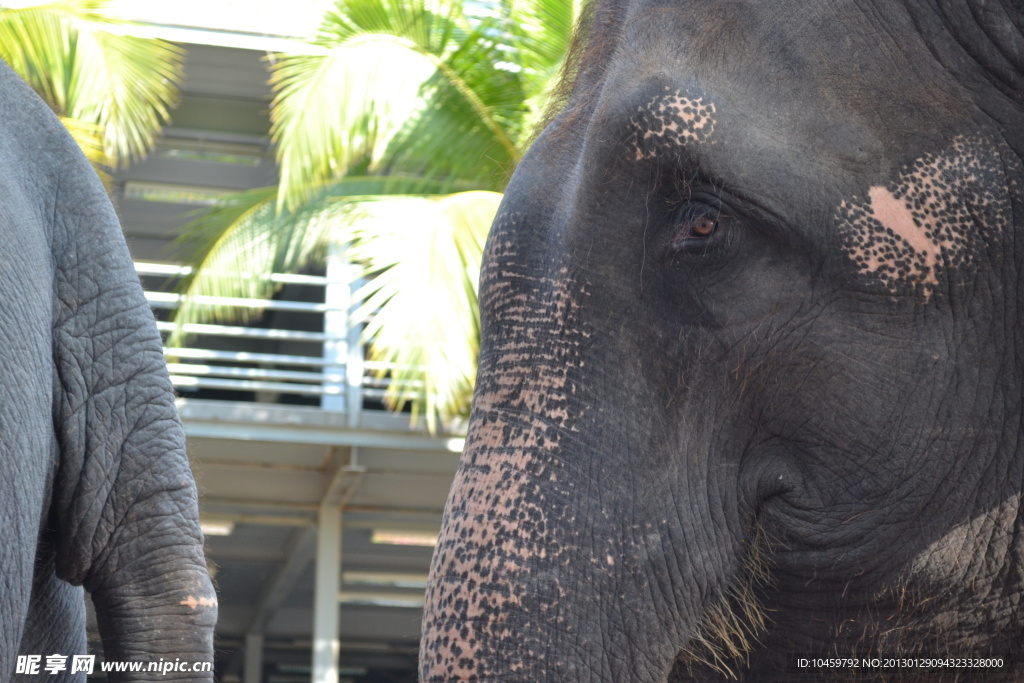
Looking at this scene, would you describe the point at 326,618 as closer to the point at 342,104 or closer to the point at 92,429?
the point at 342,104

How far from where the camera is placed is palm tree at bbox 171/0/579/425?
7.87 m

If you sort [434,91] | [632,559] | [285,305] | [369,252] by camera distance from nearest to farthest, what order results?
1. [632,559]
2. [369,252]
3. [434,91]
4. [285,305]

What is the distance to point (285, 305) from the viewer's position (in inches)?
440

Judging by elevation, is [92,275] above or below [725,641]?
above

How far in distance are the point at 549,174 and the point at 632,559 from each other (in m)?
0.42

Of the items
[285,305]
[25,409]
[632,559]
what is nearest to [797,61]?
[632,559]

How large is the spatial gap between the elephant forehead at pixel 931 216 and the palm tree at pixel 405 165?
648 cm

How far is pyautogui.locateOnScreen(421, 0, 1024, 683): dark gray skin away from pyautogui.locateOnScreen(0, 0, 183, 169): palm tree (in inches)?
258

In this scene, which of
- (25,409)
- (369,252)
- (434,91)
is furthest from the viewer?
(434,91)

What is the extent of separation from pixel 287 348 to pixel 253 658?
5.08 metres

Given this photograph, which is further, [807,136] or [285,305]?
[285,305]

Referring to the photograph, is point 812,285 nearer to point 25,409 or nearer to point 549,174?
point 549,174

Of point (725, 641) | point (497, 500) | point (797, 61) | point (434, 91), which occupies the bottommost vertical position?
point (725, 641)

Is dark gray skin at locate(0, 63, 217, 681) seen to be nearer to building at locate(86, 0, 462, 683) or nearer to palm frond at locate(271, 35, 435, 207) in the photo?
palm frond at locate(271, 35, 435, 207)
